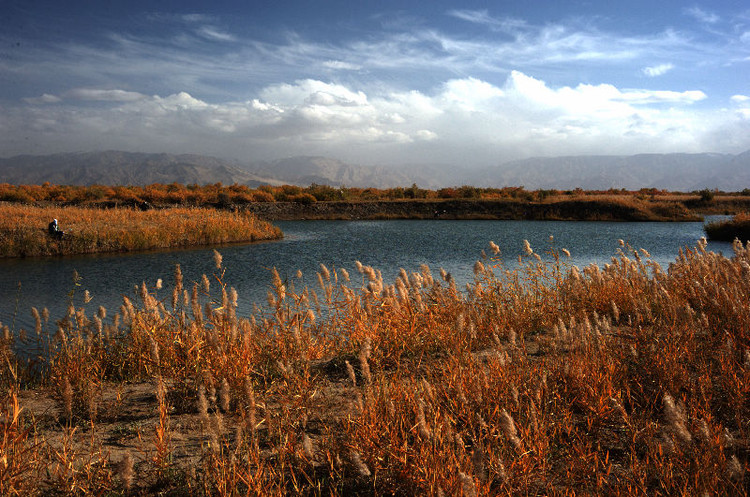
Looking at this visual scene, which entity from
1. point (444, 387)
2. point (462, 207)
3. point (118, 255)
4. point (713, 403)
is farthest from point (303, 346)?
point (462, 207)

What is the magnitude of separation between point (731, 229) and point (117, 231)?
32.5 metres

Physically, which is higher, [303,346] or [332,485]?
[303,346]

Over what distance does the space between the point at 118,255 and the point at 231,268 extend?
6996 mm

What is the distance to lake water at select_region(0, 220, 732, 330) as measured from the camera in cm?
1317

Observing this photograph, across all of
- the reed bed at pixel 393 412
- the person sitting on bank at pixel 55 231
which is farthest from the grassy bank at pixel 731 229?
the person sitting on bank at pixel 55 231

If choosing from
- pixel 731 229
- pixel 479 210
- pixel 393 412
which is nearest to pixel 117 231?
pixel 393 412

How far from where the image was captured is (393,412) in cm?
298

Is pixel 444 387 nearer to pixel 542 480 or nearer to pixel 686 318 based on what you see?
pixel 542 480

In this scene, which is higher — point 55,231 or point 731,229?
point 731,229

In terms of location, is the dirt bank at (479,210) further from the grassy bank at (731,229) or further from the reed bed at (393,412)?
the reed bed at (393,412)

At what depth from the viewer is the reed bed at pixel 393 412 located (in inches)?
113

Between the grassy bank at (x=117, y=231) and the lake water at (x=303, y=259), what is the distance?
4.30 feet

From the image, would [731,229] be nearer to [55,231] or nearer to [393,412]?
[393,412]

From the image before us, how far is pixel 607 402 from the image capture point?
154 inches
